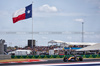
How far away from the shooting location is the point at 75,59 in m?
27.9

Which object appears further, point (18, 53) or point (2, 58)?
point (18, 53)

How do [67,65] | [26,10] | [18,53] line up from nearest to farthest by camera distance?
[67,65], [26,10], [18,53]

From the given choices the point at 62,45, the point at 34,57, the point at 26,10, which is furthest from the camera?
the point at 62,45

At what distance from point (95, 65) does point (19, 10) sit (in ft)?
70.0

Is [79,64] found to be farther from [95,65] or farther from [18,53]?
[18,53]

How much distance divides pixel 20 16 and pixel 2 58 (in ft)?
27.4

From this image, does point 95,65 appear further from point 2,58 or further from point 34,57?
point 34,57

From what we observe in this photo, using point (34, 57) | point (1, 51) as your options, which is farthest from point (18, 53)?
point (1, 51)

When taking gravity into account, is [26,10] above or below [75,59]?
above

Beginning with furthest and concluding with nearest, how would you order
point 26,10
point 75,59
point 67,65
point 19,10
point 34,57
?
point 34,57 < point 26,10 < point 19,10 < point 75,59 < point 67,65

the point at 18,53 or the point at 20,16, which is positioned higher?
the point at 20,16

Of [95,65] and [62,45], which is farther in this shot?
[62,45]

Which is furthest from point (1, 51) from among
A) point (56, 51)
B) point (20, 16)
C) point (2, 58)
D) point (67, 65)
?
point (67, 65)

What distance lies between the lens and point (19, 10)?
1335 inches
